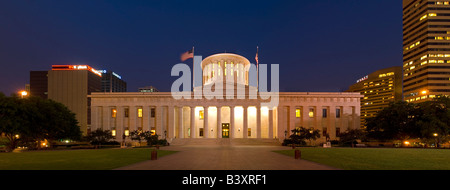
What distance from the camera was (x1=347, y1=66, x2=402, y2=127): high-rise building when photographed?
16925 cm

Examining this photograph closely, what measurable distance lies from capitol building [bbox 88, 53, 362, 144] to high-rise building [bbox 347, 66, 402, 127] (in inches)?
4744

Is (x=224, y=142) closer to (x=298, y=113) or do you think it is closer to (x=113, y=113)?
(x=298, y=113)

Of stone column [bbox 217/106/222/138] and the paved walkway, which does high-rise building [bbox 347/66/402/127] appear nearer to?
stone column [bbox 217/106/222/138]

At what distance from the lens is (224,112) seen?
219ft

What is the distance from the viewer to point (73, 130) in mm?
46281

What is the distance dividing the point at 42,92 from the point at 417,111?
180469 millimetres

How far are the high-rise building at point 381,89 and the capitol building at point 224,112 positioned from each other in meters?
120

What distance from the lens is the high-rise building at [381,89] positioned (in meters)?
169

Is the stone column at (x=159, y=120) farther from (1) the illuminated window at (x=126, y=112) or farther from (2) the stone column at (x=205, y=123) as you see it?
(2) the stone column at (x=205, y=123)

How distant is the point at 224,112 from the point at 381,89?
146m

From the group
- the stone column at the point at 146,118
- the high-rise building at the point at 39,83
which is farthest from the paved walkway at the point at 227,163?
the high-rise building at the point at 39,83

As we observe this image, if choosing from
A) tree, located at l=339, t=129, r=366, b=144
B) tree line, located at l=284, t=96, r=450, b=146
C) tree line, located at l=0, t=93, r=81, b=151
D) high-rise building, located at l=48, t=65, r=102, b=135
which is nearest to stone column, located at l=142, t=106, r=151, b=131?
tree line, located at l=0, t=93, r=81, b=151

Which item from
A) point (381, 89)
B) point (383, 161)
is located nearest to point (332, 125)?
point (383, 161)
